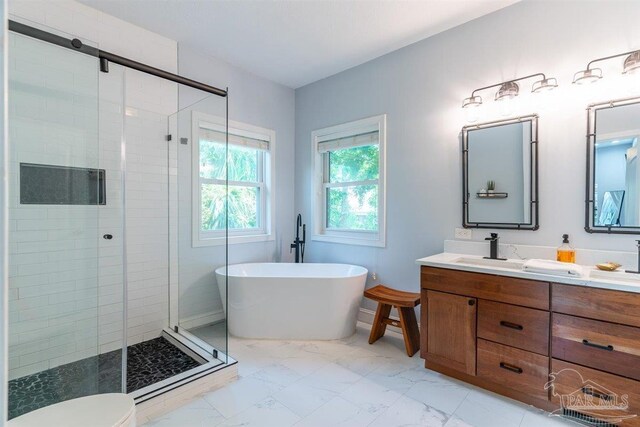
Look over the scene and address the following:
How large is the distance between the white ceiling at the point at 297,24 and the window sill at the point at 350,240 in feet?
6.30

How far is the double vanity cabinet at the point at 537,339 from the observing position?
158 cm

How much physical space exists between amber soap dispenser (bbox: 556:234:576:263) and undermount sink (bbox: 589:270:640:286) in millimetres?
207

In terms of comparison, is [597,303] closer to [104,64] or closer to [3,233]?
[3,233]

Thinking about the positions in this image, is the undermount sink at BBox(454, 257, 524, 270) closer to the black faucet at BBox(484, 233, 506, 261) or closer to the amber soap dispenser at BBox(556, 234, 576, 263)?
the black faucet at BBox(484, 233, 506, 261)

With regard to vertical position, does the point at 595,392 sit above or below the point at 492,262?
below

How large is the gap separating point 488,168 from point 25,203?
3.33m

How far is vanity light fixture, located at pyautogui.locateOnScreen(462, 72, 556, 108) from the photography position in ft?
6.93

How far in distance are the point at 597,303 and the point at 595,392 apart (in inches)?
18.8

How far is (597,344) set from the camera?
164 cm

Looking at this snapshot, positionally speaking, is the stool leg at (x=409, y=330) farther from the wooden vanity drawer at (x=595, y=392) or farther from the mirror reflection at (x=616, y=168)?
the mirror reflection at (x=616, y=168)

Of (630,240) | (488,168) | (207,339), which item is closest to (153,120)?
(207,339)

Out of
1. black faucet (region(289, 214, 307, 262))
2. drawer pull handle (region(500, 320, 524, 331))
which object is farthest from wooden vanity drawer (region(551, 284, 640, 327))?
black faucet (region(289, 214, 307, 262))

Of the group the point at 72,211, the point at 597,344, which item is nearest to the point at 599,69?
the point at 597,344

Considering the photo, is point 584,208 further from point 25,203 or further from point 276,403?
point 25,203
